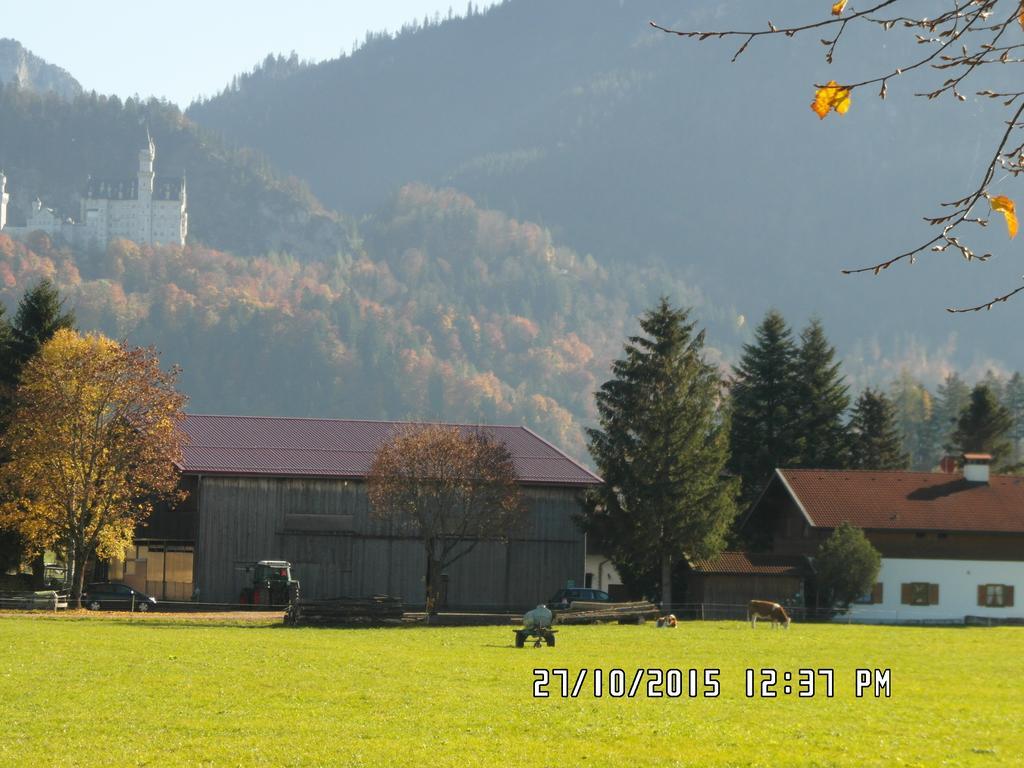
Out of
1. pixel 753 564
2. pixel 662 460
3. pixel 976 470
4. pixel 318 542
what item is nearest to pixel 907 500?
pixel 976 470

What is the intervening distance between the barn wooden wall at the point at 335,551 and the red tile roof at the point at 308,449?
0.74 meters

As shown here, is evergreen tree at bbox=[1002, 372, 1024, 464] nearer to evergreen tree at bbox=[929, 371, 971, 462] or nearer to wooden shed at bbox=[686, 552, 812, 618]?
evergreen tree at bbox=[929, 371, 971, 462]

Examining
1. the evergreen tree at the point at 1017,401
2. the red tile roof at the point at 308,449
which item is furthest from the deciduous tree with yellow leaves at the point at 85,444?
the evergreen tree at the point at 1017,401

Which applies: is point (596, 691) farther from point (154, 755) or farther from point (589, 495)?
point (589, 495)

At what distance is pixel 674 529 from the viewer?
188 feet

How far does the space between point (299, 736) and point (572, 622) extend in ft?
102

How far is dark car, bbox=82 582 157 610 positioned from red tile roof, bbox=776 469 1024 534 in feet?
91.1

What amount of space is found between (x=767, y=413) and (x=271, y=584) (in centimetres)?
2918

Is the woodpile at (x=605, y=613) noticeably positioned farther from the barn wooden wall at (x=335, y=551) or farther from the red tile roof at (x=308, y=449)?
the red tile roof at (x=308, y=449)

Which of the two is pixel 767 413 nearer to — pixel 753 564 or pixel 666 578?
pixel 753 564

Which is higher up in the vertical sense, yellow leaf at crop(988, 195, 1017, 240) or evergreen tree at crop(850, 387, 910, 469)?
evergreen tree at crop(850, 387, 910, 469)

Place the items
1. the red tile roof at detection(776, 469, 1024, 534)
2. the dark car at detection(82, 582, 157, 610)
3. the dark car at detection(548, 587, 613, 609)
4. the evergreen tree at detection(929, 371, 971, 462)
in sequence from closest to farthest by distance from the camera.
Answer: the dark car at detection(82, 582, 157, 610), the dark car at detection(548, 587, 613, 609), the red tile roof at detection(776, 469, 1024, 534), the evergreen tree at detection(929, 371, 971, 462)

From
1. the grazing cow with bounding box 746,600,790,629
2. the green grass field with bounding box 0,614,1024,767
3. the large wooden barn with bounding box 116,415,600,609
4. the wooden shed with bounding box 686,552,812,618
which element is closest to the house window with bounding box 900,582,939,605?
the wooden shed with bounding box 686,552,812,618

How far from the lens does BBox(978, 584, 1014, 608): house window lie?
61.3m
